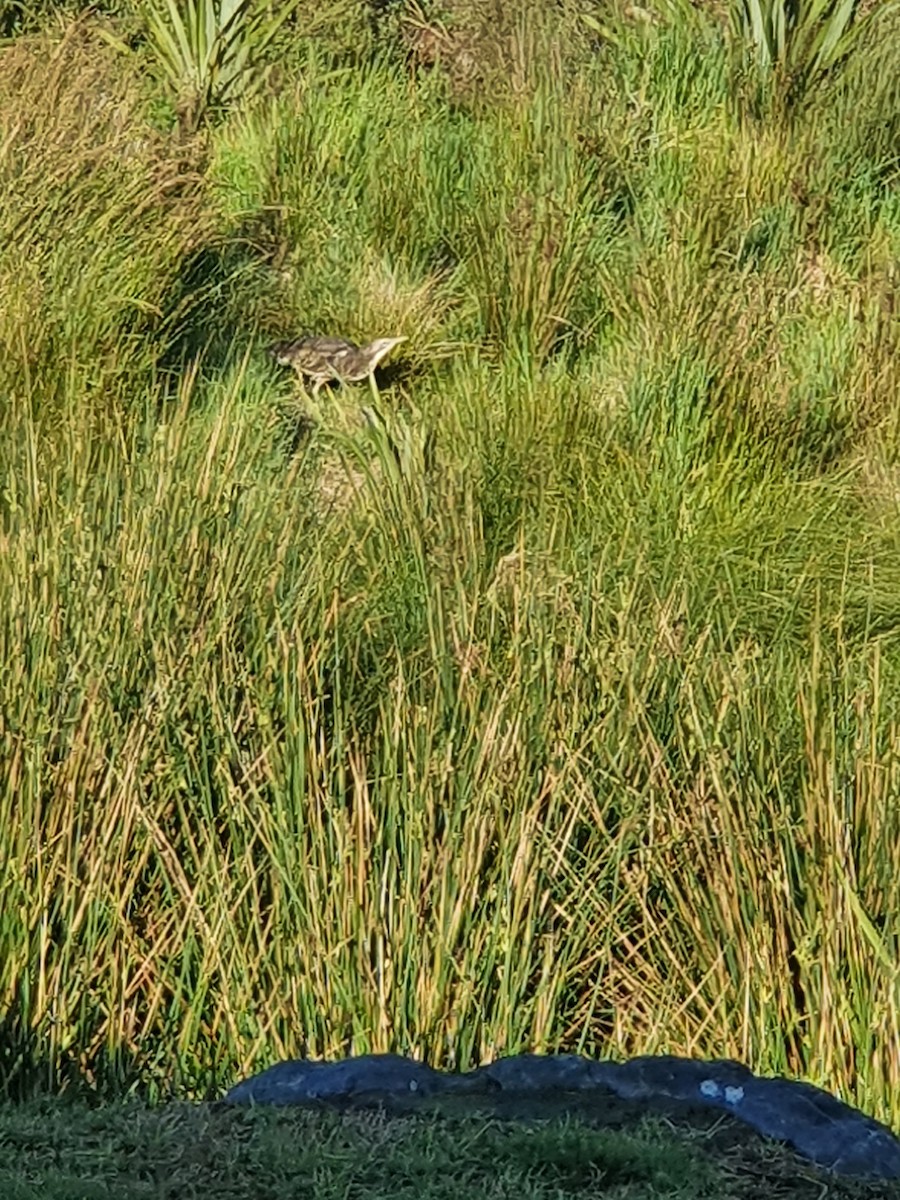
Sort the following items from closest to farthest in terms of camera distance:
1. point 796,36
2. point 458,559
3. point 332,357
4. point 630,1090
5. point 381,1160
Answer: point 381,1160
point 630,1090
point 458,559
point 332,357
point 796,36

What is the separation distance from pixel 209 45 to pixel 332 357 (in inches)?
77.5

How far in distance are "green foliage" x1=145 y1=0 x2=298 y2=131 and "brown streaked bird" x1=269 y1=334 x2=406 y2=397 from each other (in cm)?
152

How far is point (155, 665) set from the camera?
3785mm

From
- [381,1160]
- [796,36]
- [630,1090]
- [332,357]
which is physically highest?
[796,36]

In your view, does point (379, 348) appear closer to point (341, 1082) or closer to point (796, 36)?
point (796, 36)

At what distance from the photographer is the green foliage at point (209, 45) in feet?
24.5

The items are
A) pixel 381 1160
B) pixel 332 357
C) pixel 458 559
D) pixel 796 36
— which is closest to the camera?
pixel 381 1160

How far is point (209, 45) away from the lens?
7.49 m

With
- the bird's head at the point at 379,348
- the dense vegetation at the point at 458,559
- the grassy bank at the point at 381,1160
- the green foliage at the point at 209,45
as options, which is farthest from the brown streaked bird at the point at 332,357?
the grassy bank at the point at 381,1160

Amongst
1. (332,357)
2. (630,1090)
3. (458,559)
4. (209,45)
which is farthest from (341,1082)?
(209,45)

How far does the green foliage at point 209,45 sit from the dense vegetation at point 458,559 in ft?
0.15

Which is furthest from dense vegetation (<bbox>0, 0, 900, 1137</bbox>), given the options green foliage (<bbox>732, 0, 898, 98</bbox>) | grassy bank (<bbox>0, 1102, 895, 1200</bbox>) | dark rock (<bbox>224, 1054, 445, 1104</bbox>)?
grassy bank (<bbox>0, 1102, 895, 1200</bbox>)

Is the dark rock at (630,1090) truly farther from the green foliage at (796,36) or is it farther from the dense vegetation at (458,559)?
the green foliage at (796,36)

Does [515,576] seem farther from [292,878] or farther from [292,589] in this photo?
[292,878]
